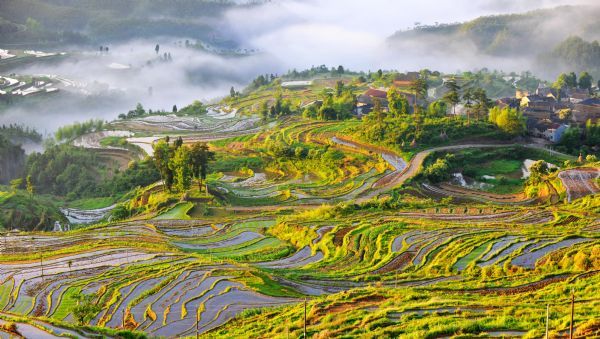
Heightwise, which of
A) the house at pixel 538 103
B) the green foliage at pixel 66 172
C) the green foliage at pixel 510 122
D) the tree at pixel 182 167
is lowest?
the green foliage at pixel 66 172

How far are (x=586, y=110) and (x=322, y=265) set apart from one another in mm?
70102

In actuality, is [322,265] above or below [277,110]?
below

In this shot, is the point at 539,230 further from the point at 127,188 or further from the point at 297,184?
the point at 127,188

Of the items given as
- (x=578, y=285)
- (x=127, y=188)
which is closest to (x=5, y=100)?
(x=127, y=188)

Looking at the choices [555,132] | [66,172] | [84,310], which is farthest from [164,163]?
[555,132]

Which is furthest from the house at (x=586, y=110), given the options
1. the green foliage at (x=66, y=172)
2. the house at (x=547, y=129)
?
the green foliage at (x=66, y=172)

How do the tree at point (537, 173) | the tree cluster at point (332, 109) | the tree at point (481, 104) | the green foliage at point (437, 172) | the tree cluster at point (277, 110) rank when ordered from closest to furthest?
the tree at point (537, 173)
the green foliage at point (437, 172)
the tree at point (481, 104)
the tree cluster at point (332, 109)
the tree cluster at point (277, 110)

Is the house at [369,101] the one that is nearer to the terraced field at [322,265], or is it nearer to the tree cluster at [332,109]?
the tree cluster at [332,109]

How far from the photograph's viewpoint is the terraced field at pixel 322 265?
21500mm

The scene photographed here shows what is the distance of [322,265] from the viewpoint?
114ft

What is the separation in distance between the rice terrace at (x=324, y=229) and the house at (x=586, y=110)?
2.07 feet

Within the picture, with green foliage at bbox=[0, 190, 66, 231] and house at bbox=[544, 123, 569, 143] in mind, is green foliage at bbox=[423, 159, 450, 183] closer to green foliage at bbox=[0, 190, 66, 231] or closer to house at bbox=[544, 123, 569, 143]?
house at bbox=[544, 123, 569, 143]

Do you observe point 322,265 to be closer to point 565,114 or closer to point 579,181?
point 579,181

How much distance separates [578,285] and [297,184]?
40.7m
